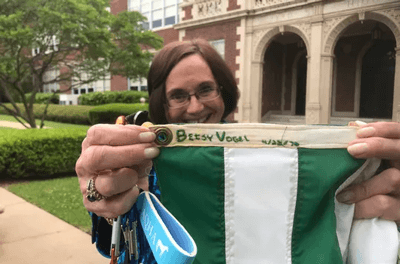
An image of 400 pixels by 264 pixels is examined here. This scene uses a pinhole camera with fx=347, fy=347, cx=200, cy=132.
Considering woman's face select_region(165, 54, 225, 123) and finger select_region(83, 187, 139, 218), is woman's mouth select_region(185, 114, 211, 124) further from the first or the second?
finger select_region(83, 187, 139, 218)

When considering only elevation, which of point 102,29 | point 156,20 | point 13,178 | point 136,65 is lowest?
point 13,178

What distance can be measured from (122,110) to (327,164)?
15409 millimetres

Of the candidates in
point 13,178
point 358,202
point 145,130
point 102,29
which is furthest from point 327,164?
point 102,29

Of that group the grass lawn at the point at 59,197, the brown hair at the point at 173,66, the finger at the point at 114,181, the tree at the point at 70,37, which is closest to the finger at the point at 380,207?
the finger at the point at 114,181

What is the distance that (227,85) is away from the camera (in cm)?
181

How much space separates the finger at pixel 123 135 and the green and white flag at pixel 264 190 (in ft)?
0.14

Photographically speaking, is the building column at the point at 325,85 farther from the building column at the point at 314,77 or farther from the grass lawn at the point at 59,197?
the grass lawn at the point at 59,197

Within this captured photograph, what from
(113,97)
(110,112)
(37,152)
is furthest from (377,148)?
(113,97)

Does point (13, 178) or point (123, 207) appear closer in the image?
point (123, 207)

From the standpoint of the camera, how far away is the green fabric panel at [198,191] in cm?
99

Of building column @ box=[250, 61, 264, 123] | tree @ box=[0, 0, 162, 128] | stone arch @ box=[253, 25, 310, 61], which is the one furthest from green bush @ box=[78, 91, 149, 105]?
tree @ box=[0, 0, 162, 128]

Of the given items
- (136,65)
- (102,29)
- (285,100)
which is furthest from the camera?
(285,100)

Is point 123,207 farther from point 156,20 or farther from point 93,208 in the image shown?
point 156,20

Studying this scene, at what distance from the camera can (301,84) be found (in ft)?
51.4
